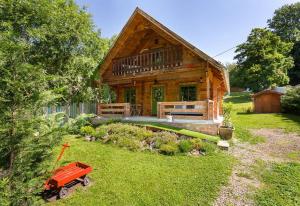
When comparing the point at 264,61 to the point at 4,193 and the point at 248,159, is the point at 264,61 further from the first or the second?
the point at 4,193

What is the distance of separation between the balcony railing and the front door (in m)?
1.98

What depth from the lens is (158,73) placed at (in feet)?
40.2

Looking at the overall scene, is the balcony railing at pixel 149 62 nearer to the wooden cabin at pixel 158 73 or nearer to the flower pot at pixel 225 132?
the wooden cabin at pixel 158 73

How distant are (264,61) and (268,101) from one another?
44.1 ft

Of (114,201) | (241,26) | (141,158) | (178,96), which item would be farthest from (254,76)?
(114,201)

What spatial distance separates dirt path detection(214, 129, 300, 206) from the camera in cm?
486

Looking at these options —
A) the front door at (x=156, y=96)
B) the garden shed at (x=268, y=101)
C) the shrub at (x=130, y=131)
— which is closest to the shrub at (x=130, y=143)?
the shrub at (x=130, y=131)

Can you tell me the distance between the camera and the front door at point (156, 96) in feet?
46.9

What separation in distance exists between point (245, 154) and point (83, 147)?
675 cm

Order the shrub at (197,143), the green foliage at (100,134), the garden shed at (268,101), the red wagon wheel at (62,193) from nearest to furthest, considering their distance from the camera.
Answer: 1. the red wagon wheel at (62,193)
2. the shrub at (197,143)
3. the green foliage at (100,134)
4. the garden shed at (268,101)

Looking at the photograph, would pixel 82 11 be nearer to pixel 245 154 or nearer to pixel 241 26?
pixel 241 26

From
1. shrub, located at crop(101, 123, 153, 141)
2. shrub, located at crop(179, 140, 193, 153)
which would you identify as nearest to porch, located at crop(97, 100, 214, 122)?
shrub, located at crop(101, 123, 153, 141)

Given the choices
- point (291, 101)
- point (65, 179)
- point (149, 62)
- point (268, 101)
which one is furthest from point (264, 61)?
point (65, 179)

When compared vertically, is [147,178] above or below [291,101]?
below
